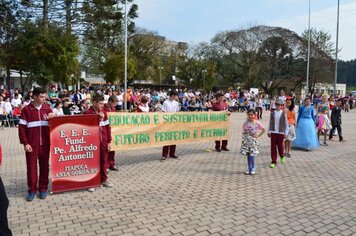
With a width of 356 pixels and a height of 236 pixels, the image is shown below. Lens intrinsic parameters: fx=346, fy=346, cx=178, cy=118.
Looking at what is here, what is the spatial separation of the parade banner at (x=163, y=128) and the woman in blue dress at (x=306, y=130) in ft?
8.81

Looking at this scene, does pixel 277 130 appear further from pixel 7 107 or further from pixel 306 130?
pixel 7 107

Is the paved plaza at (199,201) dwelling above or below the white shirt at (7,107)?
below

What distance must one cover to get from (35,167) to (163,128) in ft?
12.9

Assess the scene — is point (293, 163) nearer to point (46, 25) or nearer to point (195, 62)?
point (46, 25)

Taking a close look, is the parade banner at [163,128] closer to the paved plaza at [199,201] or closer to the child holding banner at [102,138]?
the paved plaza at [199,201]

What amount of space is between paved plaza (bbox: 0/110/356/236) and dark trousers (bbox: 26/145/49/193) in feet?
0.83

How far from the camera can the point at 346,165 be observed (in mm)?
9211

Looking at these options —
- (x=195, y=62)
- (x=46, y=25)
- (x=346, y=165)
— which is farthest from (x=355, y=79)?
(x=346, y=165)

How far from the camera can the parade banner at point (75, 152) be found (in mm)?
6232

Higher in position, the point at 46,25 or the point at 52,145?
the point at 46,25

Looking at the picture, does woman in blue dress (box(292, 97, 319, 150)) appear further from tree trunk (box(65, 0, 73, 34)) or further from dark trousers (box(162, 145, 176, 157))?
tree trunk (box(65, 0, 73, 34))

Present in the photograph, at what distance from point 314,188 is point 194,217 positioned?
299cm

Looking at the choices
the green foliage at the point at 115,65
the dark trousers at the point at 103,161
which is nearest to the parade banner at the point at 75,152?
the dark trousers at the point at 103,161

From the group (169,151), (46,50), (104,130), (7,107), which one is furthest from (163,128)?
(46,50)
